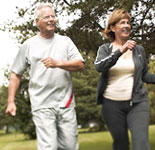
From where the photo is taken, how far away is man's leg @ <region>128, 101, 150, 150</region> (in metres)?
4.70

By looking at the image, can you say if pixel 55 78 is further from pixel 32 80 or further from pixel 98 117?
pixel 98 117

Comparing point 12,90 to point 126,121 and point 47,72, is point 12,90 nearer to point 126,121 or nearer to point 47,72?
point 47,72

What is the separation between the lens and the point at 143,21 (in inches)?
466

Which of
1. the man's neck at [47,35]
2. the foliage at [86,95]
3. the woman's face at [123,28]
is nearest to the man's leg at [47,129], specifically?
the man's neck at [47,35]

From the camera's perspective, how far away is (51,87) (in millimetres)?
4668

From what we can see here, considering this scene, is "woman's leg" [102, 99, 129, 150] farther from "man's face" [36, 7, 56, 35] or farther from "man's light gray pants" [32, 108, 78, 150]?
"man's face" [36, 7, 56, 35]

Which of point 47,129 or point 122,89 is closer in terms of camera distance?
point 47,129

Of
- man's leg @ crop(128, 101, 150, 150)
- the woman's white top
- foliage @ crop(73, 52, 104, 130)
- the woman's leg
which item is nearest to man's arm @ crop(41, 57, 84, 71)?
the woman's white top

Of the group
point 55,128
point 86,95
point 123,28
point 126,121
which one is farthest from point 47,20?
point 86,95

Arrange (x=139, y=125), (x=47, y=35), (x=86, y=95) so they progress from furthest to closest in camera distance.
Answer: (x=86, y=95) → (x=47, y=35) → (x=139, y=125)

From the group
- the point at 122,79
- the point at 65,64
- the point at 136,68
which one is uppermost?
the point at 65,64

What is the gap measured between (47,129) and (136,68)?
129 centimetres

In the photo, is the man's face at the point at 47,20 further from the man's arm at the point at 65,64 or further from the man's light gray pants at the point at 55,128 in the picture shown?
the man's light gray pants at the point at 55,128

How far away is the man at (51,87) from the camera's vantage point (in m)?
4.59
